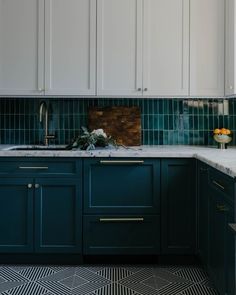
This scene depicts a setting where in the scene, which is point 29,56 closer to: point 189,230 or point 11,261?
point 11,261

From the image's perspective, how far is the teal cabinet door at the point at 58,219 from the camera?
2854mm

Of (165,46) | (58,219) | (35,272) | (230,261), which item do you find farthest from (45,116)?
(230,261)

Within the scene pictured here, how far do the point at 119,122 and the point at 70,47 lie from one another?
0.79 meters

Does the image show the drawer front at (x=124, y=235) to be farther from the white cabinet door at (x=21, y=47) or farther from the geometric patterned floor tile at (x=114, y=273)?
the white cabinet door at (x=21, y=47)

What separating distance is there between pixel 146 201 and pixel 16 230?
99cm

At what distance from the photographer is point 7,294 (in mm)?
2426

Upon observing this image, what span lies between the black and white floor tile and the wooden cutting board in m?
1.13

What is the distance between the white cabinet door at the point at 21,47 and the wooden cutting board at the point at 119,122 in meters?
0.57

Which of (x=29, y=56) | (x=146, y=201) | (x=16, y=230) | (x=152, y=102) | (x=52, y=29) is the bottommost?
(x=16, y=230)

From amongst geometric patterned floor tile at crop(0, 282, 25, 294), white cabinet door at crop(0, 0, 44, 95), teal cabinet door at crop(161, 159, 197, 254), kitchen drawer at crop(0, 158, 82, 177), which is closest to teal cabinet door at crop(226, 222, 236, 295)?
teal cabinet door at crop(161, 159, 197, 254)

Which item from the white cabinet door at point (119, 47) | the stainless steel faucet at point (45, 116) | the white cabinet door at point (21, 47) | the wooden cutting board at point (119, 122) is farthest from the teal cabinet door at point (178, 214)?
the white cabinet door at point (21, 47)

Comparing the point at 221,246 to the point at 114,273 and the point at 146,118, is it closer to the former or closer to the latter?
the point at 114,273

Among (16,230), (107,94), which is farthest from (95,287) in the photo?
(107,94)

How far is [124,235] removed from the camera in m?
2.86
